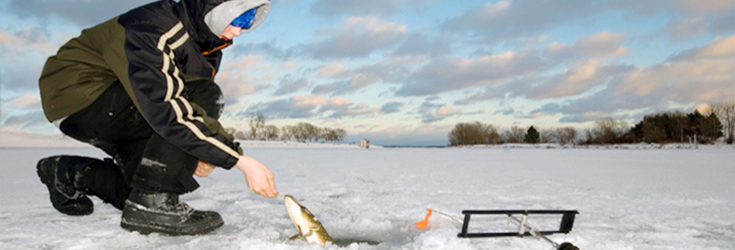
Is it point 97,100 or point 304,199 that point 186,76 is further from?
point 304,199

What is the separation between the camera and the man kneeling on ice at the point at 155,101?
140cm

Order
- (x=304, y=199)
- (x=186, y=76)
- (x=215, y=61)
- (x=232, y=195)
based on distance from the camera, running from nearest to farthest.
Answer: (x=186, y=76), (x=215, y=61), (x=304, y=199), (x=232, y=195)

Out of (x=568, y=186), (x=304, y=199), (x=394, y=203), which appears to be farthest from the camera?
(x=568, y=186)

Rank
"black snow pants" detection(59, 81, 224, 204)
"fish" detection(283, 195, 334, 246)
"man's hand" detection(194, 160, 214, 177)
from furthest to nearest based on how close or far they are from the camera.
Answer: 1. "man's hand" detection(194, 160, 214, 177)
2. "black snow pants" detection(59, 81, 224, 204)
3. "fish" detection(283, 195, 334, 246)

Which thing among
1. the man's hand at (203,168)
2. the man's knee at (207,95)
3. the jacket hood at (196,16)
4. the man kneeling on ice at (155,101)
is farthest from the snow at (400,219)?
the jacket hood at (196,16)

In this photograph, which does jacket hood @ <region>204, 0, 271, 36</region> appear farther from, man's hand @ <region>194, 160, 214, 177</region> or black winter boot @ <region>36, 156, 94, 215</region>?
black winter boot @ <region>36, 156, 94, 215</region>

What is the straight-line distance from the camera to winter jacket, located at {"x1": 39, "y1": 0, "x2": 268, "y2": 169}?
1.38m

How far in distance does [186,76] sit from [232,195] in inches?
51.1

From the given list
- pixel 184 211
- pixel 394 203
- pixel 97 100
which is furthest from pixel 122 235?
pixel 394 203

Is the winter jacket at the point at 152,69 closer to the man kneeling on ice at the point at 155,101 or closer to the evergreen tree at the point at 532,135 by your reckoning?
the man kneeling on ice at the point at 155,101

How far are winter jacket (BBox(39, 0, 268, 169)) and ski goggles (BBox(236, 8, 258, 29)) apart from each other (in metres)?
0.11

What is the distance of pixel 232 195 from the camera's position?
2.86m

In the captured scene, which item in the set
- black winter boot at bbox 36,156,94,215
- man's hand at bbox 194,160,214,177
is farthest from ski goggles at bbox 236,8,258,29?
black winter boot at bbox 36,156,94,215

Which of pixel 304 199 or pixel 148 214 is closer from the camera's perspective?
pixel 148 214
